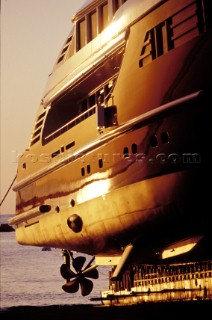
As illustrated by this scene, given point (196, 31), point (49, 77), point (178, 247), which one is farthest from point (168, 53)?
point (49, 77)

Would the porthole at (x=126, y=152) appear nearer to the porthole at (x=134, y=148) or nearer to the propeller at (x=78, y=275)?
the porthole at (x=134, y=148)

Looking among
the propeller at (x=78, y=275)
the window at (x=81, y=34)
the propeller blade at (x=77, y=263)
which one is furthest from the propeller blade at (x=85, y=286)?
the window at (x=81, y=34)

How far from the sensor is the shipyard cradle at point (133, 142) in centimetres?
1255

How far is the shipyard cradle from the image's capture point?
494 inches

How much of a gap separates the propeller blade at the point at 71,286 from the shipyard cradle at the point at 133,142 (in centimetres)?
239

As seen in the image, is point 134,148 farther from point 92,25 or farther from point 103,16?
point 92,25

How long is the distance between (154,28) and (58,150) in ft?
19.6

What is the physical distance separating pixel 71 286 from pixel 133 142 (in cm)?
931

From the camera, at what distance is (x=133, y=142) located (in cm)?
1380

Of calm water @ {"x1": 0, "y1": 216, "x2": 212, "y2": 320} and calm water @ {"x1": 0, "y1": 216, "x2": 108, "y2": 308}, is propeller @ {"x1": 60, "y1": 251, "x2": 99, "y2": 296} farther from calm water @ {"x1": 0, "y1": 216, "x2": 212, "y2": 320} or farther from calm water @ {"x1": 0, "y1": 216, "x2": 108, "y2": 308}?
calm water @ {"x1": 0, "y1": 216, "x2": 108, "y2": 308}

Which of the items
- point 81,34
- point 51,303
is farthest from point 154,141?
point 51,303

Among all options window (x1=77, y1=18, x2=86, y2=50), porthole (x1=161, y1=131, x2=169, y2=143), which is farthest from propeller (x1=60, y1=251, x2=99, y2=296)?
porthole (x1=161, y1=131, x2=169, y2=143)

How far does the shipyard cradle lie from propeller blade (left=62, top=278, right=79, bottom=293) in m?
2.39

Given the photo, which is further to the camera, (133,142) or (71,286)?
(71,286)
